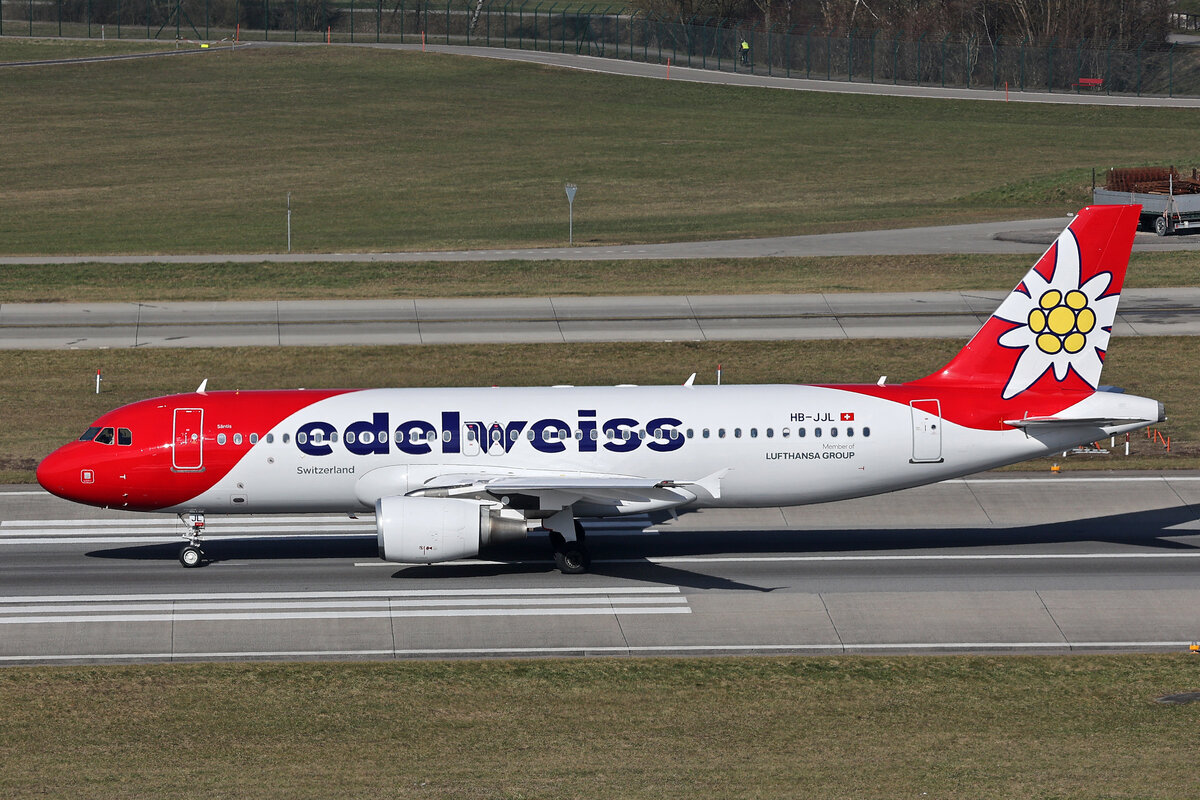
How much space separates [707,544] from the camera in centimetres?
3772

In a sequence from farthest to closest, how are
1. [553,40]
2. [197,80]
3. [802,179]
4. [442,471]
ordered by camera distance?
1. [553,40]
2. [197,80]
3. [802,179]
4. [442,471]

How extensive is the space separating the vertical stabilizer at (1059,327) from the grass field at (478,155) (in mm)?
46019

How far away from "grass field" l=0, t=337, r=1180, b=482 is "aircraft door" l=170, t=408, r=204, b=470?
16246 millimetres

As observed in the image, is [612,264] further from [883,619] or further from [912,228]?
[883,619]

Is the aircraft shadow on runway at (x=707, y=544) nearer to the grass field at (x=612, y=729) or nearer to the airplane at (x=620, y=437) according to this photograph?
the airplane at (x=620, y=437)

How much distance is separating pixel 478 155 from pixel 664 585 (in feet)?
268

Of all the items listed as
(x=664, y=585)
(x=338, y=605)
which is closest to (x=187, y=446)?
(x=338, y=605)

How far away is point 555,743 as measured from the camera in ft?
81.2

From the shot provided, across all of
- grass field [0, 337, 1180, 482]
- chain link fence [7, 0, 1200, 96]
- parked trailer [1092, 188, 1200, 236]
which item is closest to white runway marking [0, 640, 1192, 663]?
grass field [0, 337, 1180, 482]

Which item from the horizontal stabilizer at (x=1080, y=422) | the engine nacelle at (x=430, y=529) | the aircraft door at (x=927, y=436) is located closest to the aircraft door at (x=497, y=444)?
the engine nacelle at (x=430, y=529)

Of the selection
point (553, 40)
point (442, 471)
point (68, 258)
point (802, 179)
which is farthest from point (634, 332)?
point (553, 40)

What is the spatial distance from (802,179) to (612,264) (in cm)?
3422

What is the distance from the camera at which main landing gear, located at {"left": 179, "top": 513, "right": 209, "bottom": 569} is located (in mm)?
35594

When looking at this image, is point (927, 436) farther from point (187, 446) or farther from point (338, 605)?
point (187, 446)
